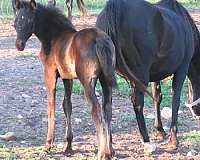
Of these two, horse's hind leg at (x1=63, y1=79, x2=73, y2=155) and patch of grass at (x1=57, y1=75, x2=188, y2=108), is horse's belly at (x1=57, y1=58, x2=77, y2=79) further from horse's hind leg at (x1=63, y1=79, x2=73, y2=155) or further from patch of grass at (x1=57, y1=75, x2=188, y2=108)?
patch of grass at (x1=57, y1=75, x2=188, y2=108)

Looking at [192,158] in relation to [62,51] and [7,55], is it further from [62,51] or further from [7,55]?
[7,55]

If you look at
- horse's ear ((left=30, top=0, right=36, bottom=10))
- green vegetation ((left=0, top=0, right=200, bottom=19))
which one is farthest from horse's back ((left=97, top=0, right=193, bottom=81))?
green vegetation ((left=0, top=0, right=200, bottom=19))

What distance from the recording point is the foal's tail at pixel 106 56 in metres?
5.44

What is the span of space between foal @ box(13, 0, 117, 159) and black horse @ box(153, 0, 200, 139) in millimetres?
1433

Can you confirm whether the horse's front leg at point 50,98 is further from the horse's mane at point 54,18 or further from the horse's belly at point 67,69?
the horse's mane at point 54,18

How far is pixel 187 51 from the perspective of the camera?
6.69 metres

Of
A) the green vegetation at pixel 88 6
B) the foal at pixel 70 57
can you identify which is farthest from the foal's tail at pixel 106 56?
the green vegetation at pixel 88 6

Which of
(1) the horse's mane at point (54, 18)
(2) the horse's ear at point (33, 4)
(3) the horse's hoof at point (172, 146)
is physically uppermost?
(2) the horse's ear at point (33, 4)

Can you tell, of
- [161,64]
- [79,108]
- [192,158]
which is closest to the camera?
[192,158]

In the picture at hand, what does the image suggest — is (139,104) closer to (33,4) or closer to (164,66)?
(164,66)

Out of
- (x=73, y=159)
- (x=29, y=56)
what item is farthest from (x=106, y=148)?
(x=29, y=56)

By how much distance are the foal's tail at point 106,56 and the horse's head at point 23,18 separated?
0.95 meters

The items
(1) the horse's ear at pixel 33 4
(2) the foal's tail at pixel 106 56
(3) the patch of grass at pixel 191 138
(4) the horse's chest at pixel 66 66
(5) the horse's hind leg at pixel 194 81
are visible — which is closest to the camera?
(2) the foal's tail at pixel 106 56

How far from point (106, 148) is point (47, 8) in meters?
1.72
